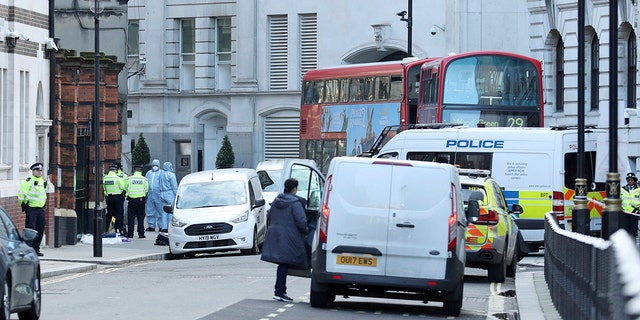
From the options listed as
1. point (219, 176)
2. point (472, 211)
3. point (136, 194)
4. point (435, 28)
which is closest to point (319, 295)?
point (472, 211)

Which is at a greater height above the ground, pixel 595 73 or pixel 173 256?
pixel 595 73

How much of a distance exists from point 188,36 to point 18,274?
181 ft

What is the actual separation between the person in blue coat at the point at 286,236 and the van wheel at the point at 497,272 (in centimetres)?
503

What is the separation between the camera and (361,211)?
18.7 meters

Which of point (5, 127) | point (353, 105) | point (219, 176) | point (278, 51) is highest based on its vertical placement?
point (278, 51)

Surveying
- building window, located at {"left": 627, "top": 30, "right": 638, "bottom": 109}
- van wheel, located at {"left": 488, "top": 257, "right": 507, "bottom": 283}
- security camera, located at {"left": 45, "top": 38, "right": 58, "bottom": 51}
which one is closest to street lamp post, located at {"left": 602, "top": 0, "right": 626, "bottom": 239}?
van wheel, located at {"left": 488, "top": 257, "right": 507, "bottom": 283}

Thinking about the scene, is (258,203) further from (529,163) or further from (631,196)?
(631,196)

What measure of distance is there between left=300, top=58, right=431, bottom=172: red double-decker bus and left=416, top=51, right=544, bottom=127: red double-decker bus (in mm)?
4737

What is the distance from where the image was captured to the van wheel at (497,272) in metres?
24.4

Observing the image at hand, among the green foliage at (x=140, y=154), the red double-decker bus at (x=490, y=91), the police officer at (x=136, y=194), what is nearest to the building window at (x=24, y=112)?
the police officer at (x=136, y=194)

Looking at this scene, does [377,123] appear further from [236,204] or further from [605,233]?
[605,233]

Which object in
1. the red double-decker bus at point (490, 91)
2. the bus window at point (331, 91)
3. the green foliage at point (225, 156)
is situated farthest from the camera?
the green foliage at point (225, 156)

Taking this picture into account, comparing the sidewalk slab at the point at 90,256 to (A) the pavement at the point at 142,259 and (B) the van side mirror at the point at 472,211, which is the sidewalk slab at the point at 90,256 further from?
(B) the van side mirror at the point at 472,211

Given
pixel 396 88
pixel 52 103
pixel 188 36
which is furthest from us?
pixel 188 36
